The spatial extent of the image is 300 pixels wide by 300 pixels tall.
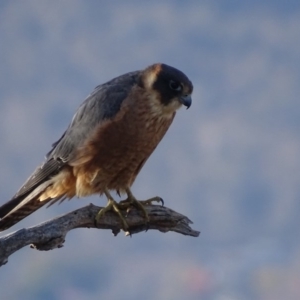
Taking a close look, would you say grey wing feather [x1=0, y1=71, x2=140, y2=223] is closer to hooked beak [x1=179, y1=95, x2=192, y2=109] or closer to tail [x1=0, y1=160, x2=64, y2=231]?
tail [x1=0, y1=160, x2=64, y2=231]

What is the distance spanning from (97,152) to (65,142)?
1.19 feet

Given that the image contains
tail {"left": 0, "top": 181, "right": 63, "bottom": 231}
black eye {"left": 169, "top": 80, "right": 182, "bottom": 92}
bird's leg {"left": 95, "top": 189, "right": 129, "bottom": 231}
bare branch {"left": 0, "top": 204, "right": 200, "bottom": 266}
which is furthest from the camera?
black eye {"left": 169, "top": 80, "right": 182, "bottom": 92}

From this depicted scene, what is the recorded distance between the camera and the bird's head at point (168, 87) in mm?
4594

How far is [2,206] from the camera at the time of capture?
14.8 feet

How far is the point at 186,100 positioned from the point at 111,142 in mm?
563

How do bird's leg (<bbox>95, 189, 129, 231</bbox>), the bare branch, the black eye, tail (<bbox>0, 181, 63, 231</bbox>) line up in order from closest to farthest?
the bare branch, bird's leg (<bbox>95, 189, 129, 231</bbox>), tail (<bbox>0, 181, 63, 231</bbox>), the black eye

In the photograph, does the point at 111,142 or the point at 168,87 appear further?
the point at 168,87

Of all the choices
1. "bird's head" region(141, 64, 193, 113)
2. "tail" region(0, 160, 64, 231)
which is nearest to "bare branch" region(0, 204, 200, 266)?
"tail" region(0, 160, 64, 231)

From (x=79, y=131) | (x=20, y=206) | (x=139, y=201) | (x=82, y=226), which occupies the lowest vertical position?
(x=82, y=226)

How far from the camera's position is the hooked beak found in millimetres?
4602

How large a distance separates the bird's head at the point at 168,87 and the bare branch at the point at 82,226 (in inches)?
26.4

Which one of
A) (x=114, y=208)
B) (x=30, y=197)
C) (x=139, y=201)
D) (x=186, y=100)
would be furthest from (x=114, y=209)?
(x=186, y=100)

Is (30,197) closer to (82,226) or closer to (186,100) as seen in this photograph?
(82,226)

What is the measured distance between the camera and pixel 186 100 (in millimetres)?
4609
